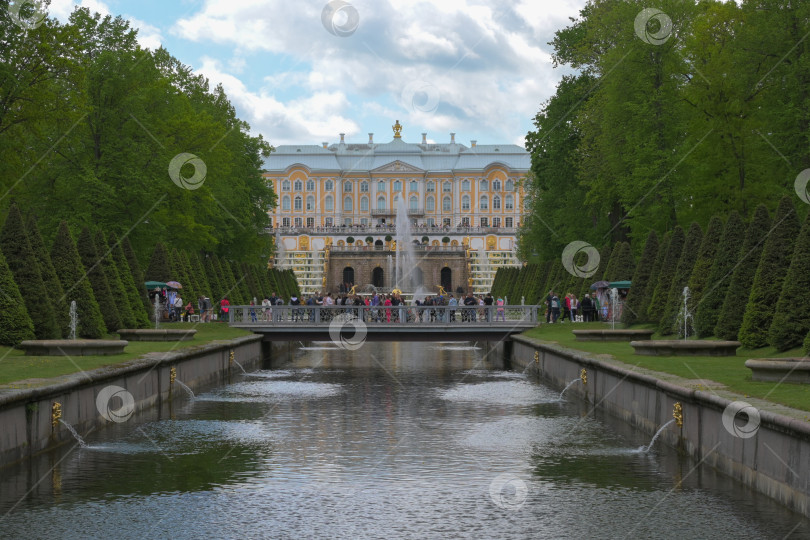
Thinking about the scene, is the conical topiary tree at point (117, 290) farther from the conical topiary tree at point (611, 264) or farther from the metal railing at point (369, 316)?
the conical topiary tree at point (611, 264)

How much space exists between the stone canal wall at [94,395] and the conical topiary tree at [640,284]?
50.0ft

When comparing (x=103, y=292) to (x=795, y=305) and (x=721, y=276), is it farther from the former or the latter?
(x=795, y=305)

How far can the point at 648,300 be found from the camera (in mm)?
35688

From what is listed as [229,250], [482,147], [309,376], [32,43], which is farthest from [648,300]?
[482,147]

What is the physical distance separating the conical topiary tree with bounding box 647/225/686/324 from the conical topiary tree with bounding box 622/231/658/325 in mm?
1767

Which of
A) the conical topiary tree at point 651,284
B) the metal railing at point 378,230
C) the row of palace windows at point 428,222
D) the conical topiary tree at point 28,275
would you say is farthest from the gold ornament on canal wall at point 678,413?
the row of palace windows at point 428,222

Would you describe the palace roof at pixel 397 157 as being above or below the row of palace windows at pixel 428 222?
above

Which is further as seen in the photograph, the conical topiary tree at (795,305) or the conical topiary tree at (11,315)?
the conical topiary tree at (11,315)

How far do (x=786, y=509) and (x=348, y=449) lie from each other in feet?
23.3

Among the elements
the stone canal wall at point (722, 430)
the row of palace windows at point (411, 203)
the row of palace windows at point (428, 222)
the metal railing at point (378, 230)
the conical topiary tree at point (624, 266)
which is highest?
the row of palace windows at point (411, 203)

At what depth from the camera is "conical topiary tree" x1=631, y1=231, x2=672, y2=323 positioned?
117 ft

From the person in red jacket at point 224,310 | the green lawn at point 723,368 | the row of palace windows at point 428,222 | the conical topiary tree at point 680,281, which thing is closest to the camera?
the green lawn at point 723,368

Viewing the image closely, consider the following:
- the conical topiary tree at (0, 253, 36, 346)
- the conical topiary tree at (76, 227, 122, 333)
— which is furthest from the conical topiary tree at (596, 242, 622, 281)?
the conical topiary tree at (0, 253, 36, 346)

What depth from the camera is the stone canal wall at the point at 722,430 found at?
1105cm
